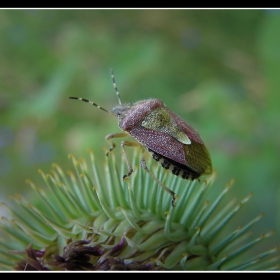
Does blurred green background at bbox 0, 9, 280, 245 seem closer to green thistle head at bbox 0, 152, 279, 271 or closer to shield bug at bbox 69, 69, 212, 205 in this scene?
green thistle head at bbox 0, 152, 279, 271

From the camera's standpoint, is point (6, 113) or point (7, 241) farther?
point (6, 113)

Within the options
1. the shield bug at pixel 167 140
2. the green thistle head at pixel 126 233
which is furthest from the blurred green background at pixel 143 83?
the shield bug at pixel 167 140

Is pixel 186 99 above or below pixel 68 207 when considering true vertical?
above

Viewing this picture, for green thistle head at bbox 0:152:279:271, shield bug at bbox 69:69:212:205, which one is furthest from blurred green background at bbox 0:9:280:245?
shield bug at bbox 69:69:212:205

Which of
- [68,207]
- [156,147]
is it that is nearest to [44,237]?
[68,207]

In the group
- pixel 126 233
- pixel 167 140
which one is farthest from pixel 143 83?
pixel 126 233

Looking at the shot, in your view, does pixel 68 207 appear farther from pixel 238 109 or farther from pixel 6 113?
pixel 6 113

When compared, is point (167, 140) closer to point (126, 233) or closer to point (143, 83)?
point (126, 233)

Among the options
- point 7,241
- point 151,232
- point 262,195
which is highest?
point 262,195
